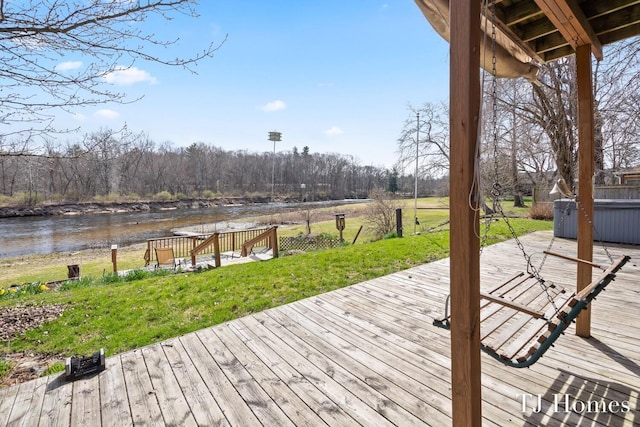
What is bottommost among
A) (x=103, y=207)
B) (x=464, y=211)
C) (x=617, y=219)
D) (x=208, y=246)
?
(x=208, y=246)

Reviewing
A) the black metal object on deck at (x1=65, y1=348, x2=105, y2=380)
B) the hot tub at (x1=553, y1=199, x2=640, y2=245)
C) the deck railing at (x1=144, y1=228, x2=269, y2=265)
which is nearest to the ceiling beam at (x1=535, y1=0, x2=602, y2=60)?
the black metal object on deck at (x1=65, y1=348, x2=105, y2=380)

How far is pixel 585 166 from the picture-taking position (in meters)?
2.32

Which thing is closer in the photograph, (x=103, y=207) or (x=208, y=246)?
(x=208, y=246)

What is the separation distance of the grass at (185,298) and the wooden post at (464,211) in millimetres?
2452

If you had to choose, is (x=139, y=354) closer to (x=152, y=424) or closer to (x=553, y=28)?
(x=152, y=424)

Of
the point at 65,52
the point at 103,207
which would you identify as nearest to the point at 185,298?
the point at 65,52

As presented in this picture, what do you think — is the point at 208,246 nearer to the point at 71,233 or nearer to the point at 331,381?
the point at 331,381

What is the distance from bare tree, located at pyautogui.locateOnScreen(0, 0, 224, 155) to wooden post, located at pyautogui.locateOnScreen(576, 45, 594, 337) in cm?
293

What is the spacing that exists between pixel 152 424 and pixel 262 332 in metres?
1.14

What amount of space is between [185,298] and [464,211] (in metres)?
3.70

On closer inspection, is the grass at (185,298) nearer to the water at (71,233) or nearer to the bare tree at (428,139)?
the bare tree at (428,139)

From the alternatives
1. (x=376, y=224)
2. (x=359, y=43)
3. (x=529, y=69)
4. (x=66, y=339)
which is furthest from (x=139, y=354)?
(x=376, y=224)

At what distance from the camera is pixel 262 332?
2709mm

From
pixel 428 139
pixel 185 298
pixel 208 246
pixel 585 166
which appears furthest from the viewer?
pixel 428 139
